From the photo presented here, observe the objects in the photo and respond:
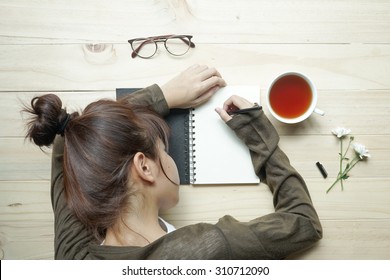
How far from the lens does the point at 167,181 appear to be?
0.70 metres

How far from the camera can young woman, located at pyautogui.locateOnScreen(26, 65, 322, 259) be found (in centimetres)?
63

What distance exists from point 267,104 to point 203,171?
8.2 inches

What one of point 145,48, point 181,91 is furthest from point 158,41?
point 181,91

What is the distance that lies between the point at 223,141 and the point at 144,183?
0.74 feet

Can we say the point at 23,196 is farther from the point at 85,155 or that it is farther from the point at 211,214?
the point at 211,214

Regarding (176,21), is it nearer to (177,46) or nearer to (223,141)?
(177,46)

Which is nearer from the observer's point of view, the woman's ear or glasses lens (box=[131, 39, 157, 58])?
the woman's ear

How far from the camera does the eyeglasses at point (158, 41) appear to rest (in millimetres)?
805

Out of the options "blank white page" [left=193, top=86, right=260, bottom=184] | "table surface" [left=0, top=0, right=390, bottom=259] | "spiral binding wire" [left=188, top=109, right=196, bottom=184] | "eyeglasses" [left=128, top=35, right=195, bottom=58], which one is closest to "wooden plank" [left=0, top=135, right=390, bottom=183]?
"table surface" [left=0, top=0, right=390, bottom=259]

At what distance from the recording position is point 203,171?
2.64 feet

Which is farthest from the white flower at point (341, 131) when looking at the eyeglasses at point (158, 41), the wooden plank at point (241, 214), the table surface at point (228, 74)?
the eyeglasses at point (158, 41)

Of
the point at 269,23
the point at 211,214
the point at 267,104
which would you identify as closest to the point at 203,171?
the point at 211,214

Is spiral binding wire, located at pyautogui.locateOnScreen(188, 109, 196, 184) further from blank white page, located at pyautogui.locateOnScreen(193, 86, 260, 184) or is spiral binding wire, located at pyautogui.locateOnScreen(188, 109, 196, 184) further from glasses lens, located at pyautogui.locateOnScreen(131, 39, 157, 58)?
glasses lens, located at pyautogui.locateOnScreen(131, 39, 157, 58)

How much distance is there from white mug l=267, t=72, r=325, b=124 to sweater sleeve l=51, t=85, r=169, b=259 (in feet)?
0.78
